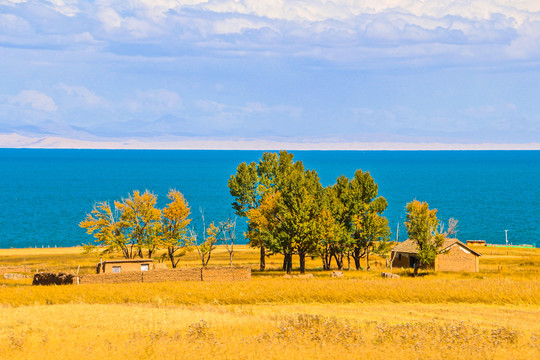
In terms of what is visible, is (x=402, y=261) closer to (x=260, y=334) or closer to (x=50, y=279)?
(x=50, y=279)

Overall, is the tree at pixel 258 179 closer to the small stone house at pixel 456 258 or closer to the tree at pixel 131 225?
the tree at pixel 131 225

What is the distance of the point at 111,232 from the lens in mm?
77938

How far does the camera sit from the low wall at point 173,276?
2272 inches

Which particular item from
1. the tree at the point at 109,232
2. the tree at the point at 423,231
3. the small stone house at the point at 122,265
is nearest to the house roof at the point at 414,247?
the tree at the point at 423,231

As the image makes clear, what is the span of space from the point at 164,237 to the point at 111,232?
6.12 metres

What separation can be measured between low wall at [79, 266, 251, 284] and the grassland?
127 inches

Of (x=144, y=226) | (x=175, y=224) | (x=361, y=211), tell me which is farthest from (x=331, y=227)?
(x=144, y=226)

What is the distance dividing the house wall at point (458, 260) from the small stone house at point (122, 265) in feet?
113

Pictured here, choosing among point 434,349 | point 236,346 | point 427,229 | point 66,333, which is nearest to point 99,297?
point 66,333

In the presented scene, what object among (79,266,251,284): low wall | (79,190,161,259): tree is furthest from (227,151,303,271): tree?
(79,266,251,284): low wall

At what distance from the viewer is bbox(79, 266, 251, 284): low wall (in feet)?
189

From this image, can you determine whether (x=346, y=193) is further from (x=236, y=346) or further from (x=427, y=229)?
(x=236, y=346)

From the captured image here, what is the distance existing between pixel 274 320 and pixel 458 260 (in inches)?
1817

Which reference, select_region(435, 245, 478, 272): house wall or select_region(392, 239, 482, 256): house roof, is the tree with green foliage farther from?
select_region(435, 245, 478, 272): house wall
